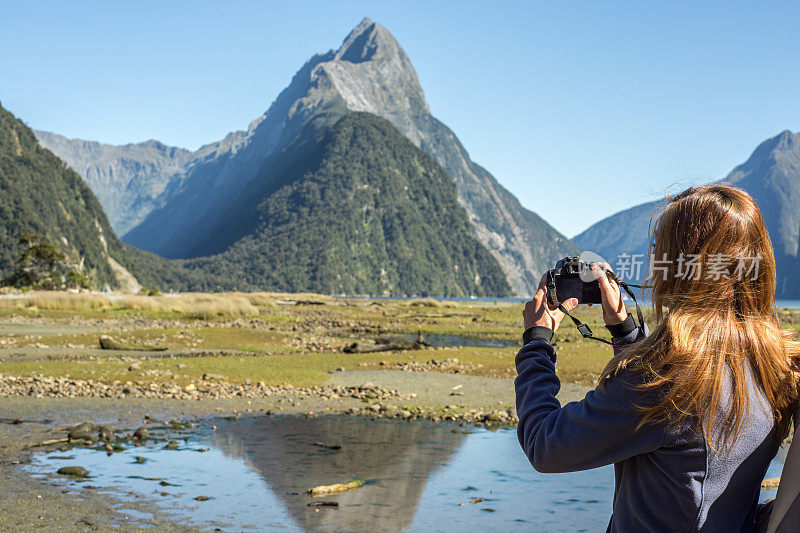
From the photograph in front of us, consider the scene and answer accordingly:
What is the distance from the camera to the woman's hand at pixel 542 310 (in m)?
2.78

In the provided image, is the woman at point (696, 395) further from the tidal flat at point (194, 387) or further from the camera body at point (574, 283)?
the tidal flat at point (194, 387)

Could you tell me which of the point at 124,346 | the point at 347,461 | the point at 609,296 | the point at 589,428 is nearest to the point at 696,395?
the point at 589,428

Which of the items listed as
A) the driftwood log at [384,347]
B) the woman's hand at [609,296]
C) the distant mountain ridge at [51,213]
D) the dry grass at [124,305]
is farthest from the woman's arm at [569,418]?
the distant mountain ridge at [51,213]

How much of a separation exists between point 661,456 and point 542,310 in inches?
27.6

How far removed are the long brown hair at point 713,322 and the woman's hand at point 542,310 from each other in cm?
37

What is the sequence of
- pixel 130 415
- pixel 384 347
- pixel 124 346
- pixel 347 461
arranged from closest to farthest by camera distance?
pixel 347 461 < pixel 130 415 < pixel 124 346 < pixel 384 347

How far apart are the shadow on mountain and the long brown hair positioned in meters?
6.26

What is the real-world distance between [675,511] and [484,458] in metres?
9.52

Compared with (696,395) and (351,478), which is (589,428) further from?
(351,478)

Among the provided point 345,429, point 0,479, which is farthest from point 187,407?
point 0,479

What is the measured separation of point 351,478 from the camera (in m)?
10.1

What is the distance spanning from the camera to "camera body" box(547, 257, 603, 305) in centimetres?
285

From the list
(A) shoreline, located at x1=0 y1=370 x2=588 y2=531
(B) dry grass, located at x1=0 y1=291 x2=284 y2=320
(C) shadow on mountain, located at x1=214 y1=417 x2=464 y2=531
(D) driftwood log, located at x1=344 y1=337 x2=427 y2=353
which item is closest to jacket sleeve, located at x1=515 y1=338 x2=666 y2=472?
(C) shadow on mountain, located at x1=214 y1=417 x2=464 y2=531

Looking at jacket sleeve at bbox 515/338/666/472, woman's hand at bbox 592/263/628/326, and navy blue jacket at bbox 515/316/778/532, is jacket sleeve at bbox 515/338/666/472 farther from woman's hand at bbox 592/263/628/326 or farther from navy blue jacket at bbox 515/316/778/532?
woman's hand at bbox 592/263/628/326
